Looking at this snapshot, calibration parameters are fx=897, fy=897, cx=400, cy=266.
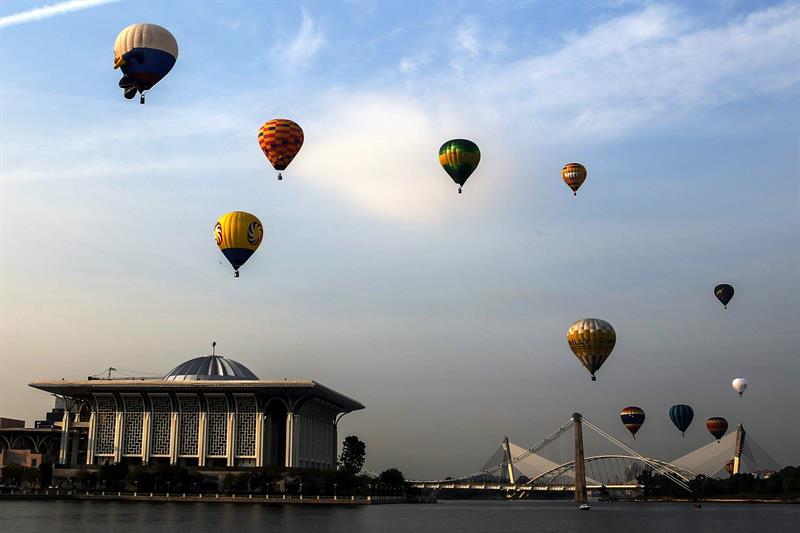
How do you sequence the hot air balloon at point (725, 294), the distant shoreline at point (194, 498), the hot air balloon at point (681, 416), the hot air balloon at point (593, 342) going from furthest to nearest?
the hot air balloon at point (681, 416) → the distant shoreline at point (194, 498) → the hot air balloon at point (725, 294) → the hot air balloon at point (593, 342)

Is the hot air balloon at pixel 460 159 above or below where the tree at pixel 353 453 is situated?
above

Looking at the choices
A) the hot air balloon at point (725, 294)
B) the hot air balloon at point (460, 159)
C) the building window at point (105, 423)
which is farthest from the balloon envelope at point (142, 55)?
the building window at point (105, 423)

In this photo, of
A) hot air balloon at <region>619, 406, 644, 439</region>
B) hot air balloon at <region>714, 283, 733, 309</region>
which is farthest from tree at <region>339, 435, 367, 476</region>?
hot air balloon at <region>714, 283, 733, 309</region>

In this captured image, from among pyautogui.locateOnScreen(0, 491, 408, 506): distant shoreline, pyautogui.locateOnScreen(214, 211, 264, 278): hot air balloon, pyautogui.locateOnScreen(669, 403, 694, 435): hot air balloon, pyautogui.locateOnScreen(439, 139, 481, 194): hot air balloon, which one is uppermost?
pyautogui.locateOnScreen(439, 139, 481, 194): hot air balloon

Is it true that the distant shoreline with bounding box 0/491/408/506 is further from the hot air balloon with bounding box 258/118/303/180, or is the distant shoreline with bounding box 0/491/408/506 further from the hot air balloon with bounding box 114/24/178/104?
the hot air balloon with bounding box 114/24/178/104

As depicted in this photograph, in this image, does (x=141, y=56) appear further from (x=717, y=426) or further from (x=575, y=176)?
(x=717, y=426)

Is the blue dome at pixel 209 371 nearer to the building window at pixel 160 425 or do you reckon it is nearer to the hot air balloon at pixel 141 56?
the building window at pixel 160 425

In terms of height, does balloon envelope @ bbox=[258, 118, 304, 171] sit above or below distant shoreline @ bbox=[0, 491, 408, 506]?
above
